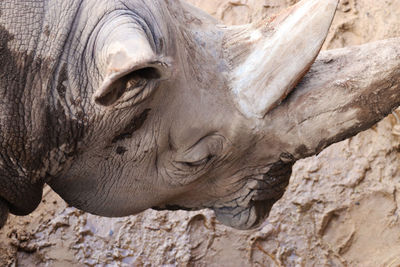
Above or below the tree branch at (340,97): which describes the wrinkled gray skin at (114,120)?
below

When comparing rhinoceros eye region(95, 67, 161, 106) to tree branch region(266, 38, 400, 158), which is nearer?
rhinoceros eye region(95, 67, 161, 106)

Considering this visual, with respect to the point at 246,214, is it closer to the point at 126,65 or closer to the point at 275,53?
the point at 275,53

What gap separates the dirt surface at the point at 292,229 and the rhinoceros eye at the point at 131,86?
158 centimetres

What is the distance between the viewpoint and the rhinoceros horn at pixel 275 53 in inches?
68.8

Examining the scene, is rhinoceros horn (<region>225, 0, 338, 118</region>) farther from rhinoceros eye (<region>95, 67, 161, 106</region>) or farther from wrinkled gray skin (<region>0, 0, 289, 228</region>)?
rhinoceros eye (<region>95, 67, 161, 106</region>)

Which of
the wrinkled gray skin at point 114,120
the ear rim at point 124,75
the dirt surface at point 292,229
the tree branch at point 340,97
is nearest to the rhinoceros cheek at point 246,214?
the wrinkled gray skin at point 114,120

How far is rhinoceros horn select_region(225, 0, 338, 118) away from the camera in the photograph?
175 cm

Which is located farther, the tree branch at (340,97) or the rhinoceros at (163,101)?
the tree branch at (340,97)

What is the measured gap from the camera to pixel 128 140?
1810mm

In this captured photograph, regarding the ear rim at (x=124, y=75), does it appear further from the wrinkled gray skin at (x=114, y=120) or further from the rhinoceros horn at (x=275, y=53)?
the rhinoceros horn at (x=275, y=53)

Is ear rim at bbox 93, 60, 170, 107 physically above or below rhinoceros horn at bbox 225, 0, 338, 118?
below

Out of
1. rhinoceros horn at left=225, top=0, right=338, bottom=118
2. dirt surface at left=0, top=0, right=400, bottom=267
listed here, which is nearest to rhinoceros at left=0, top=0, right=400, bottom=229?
rhinoceros horn at left=225, top=0, right=338, bottom=118

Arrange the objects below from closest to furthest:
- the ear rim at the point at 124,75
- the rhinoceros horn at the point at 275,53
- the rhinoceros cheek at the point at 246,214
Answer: the ear rim at the point at 124,75 < the rhinoceros horn at the point at 275,53 < the rhinoceros cheek at the point at 246,214

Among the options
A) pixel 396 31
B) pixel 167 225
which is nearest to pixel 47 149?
pixel 167 225
